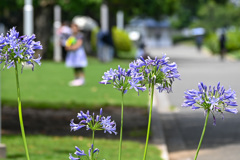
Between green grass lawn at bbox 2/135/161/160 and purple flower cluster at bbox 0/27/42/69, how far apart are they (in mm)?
4327

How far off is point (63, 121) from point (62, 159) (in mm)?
4587

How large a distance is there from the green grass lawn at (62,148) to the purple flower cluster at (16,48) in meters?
4.33

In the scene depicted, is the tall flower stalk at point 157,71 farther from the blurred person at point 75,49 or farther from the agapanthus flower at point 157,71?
the blurred person at point 75,49

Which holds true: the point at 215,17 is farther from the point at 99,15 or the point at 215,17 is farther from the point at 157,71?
the point at 157,71

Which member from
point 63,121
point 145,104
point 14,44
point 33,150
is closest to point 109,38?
point 145,104

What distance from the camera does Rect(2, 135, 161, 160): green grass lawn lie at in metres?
8.79

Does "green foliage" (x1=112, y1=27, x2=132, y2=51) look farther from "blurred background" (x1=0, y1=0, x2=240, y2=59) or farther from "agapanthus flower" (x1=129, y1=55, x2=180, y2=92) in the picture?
"agapanthus flower" (x1=129, y1=55, x2=180, y2=92)

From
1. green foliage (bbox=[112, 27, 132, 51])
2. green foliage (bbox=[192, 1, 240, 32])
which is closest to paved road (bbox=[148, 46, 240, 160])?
green foliage (bbox=[112, 27, 132, 51])

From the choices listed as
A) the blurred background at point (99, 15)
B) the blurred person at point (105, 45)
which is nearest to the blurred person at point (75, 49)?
the blurred background at point (99, 15)

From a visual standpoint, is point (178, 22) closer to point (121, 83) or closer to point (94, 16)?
point (94, 16)

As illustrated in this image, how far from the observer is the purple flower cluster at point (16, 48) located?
166 inches

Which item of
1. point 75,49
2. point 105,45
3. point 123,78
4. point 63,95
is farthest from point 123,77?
point 105,45

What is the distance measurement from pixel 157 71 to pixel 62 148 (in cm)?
544

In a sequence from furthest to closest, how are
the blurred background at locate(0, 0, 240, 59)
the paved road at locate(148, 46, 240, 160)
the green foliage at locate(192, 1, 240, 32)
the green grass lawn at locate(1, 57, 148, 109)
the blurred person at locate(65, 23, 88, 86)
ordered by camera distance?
the green foliage at locate(192, 1, 240, 32), the blurred background at locate(0, 0, 240, 59), the blurred person at locate(65, 23, 88, 86), the green grass lawn at locate(1, 57, 148, 109), the paved road at locate(148, 46, 240, 160)
